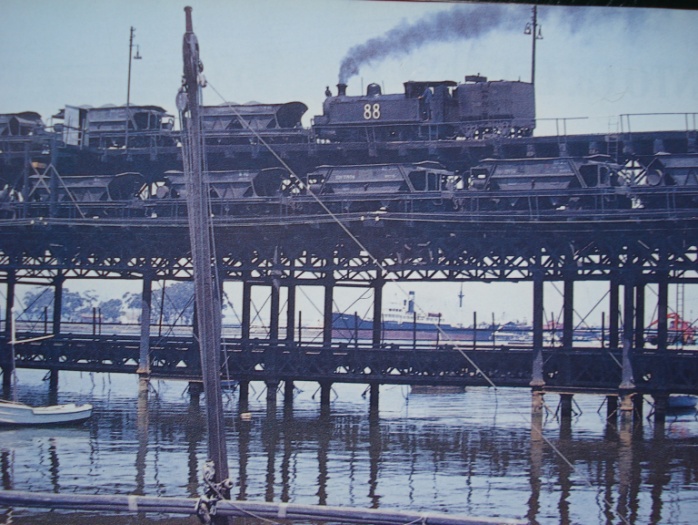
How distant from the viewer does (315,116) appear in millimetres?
32625

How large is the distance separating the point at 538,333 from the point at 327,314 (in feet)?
22.7

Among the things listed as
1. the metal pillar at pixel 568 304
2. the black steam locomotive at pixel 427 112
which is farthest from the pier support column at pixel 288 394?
the metal pillar at pixel 568 304

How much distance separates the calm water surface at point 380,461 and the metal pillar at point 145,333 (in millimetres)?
1292

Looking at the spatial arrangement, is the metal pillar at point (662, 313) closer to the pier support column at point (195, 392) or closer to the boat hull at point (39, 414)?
the pier support column at point (195, 392)

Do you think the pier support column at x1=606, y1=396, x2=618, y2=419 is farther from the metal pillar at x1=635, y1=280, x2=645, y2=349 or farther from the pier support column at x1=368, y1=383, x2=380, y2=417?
the pier support column at x1=368, y1=383, x2=380, y2=417

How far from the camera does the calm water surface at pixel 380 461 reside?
17.9 meters

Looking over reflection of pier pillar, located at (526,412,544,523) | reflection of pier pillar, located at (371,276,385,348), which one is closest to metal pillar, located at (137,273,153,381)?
reflection of pier pillar, located at (371,276,385,348)

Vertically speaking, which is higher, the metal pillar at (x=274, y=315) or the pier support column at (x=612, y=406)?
the metal pillar at (x=274, y=315)

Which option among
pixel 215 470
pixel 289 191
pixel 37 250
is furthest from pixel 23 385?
pixel 215 470

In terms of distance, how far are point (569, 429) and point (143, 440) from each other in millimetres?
11898

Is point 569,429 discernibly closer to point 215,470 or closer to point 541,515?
point 541,515

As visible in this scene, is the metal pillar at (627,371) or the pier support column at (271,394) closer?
the metal pillar at (627,371)

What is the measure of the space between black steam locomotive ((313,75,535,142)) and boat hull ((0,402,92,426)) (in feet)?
42.8

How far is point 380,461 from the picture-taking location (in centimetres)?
2170
